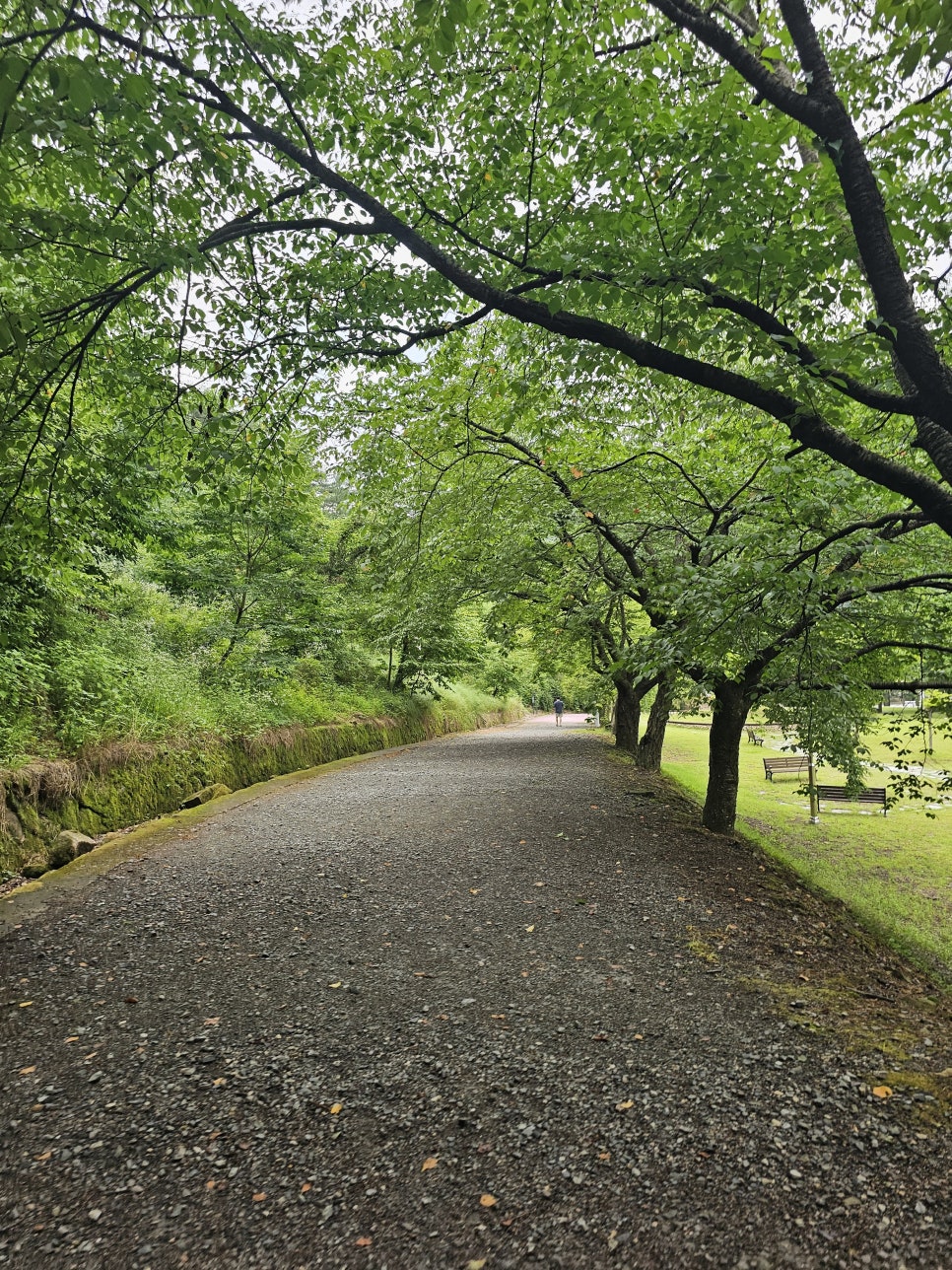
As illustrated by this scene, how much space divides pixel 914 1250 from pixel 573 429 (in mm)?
8075

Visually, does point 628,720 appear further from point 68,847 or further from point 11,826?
point 11,826

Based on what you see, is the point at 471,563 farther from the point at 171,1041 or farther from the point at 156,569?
Answer: the point at 171,1041

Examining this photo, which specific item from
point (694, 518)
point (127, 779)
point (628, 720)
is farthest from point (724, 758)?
point (628, 720)

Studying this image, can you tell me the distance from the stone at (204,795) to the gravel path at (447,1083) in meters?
2.08

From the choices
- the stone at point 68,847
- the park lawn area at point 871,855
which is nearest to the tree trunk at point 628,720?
the park lawn area at point 871,855

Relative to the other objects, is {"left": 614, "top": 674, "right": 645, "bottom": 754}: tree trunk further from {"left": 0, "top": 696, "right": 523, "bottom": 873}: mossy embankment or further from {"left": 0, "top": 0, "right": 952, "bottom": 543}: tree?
{"left": 0, "top": 0, "right": 952, "bottom": 543}: tree

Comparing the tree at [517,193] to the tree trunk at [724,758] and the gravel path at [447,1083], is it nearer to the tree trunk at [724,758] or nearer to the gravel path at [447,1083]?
the gravel path at [447,1083]

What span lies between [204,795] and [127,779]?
4.79 ft

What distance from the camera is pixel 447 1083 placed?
2830 mm

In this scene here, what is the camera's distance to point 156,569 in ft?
38.1

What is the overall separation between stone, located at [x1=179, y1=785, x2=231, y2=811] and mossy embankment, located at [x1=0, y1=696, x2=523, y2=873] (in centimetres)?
7

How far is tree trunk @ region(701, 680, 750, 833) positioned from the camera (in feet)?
26.0

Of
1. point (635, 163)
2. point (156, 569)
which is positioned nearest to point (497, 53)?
point (635, 163)

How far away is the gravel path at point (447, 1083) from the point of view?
6.73 ft
